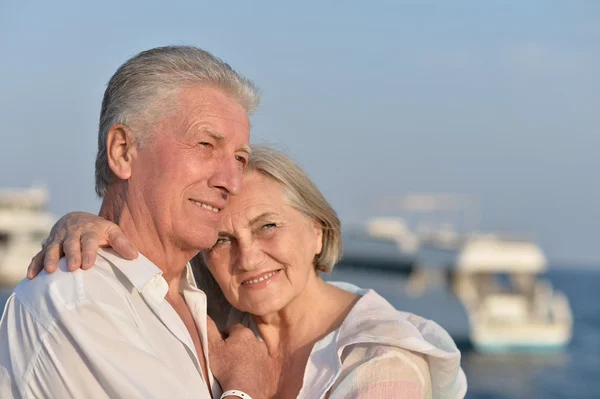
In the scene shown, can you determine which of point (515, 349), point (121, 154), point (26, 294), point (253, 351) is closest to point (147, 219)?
point (121, 154)

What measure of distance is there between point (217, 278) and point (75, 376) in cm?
113

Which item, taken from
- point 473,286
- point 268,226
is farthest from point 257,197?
point 473,286

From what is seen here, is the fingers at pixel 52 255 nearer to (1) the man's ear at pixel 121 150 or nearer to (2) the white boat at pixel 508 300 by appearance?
(1) the man's ear at pixel 121 150

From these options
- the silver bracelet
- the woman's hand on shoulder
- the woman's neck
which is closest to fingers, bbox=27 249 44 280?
the woman's hand on shoulder

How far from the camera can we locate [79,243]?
7.79 feet

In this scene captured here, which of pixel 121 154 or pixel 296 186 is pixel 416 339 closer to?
pixel 296 186

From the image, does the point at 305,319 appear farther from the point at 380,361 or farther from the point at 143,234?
the point at 143,234

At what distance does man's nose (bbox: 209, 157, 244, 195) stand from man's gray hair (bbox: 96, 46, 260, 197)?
22 centimetres

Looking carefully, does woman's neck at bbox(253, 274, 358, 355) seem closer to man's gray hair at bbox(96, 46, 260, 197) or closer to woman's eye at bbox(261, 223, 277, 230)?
woman's eye at bbox(261, 223, 277, 230)

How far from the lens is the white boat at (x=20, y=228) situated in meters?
41.3

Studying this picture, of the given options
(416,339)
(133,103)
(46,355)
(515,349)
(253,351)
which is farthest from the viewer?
(515,349)

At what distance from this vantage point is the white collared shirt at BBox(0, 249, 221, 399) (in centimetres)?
212

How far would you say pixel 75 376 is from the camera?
212cm

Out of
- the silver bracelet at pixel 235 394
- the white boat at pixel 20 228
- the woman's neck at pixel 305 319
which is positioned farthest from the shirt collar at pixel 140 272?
the white boat at pixel 20 228
